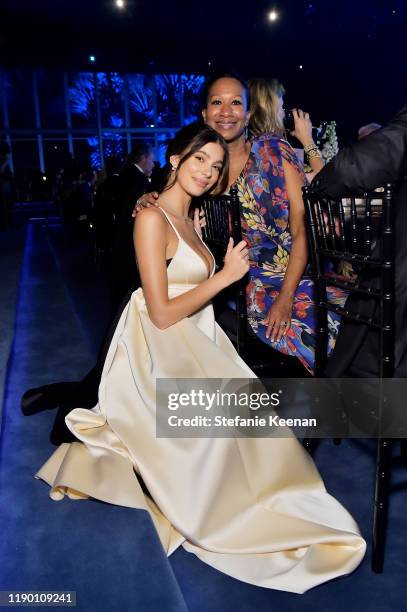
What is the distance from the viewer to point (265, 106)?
2.05 m

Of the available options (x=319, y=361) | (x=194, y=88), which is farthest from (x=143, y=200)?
(x=194, y=88)

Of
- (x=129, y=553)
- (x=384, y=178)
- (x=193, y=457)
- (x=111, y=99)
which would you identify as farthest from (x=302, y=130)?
(x=111, y=99)

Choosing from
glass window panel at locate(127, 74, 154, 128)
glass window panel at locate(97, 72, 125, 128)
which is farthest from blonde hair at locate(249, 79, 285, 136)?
glass window panel at locate(127, 74, 154, 128)

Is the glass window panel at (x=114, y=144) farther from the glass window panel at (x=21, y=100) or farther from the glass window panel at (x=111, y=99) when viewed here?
the glass window panel at (x=21, y=100)

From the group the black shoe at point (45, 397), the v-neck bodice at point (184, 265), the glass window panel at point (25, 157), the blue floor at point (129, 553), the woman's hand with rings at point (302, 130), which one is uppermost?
the glass window panel at point (25, 157)

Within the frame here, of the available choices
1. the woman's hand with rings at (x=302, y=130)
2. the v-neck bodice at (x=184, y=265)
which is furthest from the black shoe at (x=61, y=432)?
the woman's hand with rings at (x=302, y=130)

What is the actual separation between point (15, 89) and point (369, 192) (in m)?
16.6

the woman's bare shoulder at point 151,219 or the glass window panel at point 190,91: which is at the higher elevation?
the glass window panel at point 190,91

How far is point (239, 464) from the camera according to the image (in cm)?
152

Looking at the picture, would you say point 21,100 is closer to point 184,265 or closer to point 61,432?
point 61,432

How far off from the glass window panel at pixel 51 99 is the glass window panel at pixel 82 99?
0.29 m

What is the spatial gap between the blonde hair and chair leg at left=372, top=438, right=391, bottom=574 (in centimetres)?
123

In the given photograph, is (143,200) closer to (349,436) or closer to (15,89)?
(349,436)

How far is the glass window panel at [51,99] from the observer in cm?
1584
